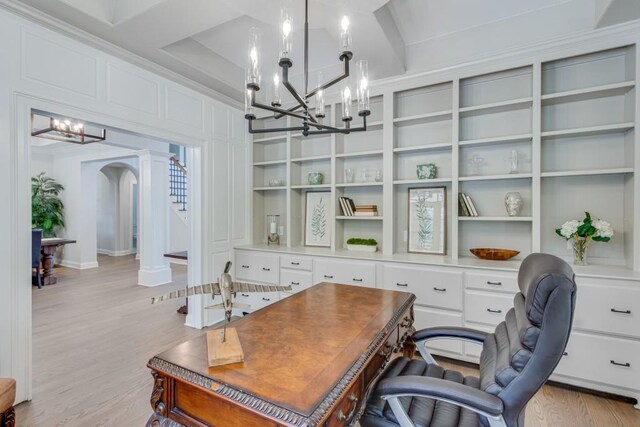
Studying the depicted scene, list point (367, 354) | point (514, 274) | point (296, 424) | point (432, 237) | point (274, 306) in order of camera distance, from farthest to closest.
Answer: point (432, 237), point (514, 274), point (274, 306), point (367, 354), point (296, 424)

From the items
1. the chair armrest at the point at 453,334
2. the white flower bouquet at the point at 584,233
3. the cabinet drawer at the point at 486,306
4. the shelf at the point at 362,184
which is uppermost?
the shelf at the point at 362,184

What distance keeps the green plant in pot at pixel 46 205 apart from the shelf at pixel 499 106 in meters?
8.51

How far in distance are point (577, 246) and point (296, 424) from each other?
2.77m

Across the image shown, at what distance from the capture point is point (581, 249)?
8.29 feet

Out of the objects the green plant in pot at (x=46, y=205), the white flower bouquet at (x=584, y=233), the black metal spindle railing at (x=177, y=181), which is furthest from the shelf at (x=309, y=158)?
the green plant in pot at (x=46, y=205)

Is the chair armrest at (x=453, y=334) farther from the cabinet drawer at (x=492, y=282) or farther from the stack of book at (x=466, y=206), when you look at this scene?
the stack of book at (x=466, y=206)

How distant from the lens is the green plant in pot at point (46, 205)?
22.6 ft

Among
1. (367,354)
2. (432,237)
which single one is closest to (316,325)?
(367,354)

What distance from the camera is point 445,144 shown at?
305 centimetres

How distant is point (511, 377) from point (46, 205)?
29.8 ft

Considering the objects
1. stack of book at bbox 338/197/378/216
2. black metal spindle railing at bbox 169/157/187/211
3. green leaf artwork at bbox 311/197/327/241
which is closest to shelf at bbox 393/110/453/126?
stack of book at bbox 338/197/378/216

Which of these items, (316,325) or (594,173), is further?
(594,173)

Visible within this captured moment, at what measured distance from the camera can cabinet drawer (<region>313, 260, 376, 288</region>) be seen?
3043 mm

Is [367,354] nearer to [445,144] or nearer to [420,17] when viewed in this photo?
[445,144]
